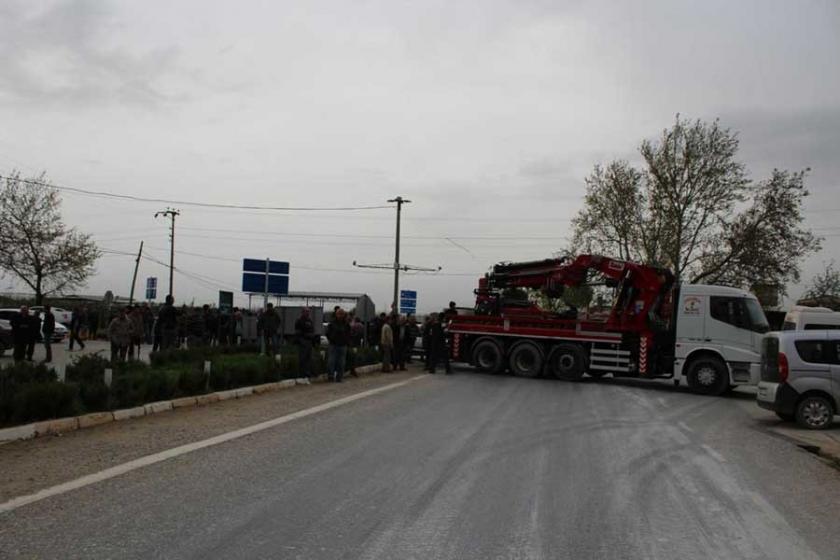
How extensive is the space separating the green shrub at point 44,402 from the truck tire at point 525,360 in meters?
14.0

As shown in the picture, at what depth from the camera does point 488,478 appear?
7582mm

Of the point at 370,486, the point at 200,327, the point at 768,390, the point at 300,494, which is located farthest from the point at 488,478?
the point at 200,327

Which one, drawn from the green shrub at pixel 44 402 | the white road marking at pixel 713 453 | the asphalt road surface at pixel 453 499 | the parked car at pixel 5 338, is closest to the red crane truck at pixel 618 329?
the asphalt road surface at pixel 453 499

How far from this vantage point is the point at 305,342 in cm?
1784

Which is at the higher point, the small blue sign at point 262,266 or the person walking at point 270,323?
the small blue sign at point 262,266

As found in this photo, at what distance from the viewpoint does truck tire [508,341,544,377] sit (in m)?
22.0

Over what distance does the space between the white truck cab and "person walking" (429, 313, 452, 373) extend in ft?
22.6

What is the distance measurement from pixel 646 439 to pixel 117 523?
24.5 ft

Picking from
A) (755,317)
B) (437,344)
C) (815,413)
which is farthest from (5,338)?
(815,413)

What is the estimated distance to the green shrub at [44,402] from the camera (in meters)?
9.82

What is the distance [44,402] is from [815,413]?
12.1 meters

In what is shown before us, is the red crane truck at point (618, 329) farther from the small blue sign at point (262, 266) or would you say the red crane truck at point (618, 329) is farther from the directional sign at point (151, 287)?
the directional sign at point (151, 287)

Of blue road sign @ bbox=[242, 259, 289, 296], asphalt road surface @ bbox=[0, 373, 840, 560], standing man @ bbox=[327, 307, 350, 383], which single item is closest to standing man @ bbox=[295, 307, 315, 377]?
standing man @ bbox=[327, 307, 350, 383]

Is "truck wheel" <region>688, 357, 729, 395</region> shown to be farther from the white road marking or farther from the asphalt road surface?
the white road marking
